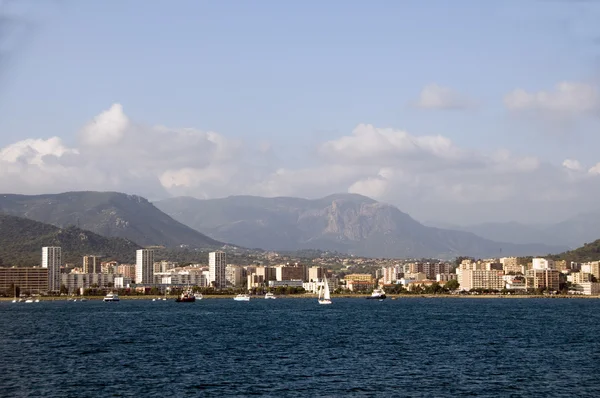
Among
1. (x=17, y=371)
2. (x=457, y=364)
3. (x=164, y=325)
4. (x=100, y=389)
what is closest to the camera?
(x=100, y=389)

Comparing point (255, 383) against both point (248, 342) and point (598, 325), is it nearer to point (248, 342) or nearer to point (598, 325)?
point (248, 342)

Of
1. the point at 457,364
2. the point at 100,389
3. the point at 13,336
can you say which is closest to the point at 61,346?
the point at 13,336

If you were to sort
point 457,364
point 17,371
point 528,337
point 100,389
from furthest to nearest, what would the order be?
point 528,337 → point 457,364 → point 17,371 → point 100,389

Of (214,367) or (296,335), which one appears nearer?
(214,367)

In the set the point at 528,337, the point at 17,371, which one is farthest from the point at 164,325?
the point at 17,371

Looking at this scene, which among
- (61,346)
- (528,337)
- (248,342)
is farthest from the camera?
(528,337)

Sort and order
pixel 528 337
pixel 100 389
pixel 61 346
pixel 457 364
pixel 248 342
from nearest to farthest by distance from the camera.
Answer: pixel 100 389 < pixel 457 364 < pixel 61 346 < pixel 248 342 < pixel 528 337

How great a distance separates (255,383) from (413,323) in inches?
2344

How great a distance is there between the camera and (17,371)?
53.5 meters

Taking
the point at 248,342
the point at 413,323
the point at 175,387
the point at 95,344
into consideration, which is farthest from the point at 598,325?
the point at 175,387

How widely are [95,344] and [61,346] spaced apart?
3528mm

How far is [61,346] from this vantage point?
71.8 meters

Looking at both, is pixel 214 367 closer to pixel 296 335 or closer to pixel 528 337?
pixel 296 335

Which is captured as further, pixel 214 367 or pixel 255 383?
pixel 214 367
